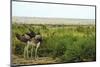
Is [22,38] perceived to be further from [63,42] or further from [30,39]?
[63,42]

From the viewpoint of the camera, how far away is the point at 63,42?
2717 mm

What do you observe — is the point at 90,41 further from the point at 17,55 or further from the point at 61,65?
the point at 17,55

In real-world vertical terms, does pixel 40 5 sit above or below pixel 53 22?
above

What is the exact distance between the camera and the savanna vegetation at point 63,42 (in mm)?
2512

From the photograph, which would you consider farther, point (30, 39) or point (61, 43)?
point (61, 43)

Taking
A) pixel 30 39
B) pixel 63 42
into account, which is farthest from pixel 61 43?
pixel 30 39

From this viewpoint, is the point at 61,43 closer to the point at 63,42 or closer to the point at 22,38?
the point at 63,42

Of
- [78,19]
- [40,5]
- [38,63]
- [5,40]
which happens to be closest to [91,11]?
[78,19]

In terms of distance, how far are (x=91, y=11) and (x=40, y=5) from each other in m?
0.71

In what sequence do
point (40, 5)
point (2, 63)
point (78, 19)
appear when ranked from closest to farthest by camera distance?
point (2, 63) < point (40, 5) < point (78, 19)

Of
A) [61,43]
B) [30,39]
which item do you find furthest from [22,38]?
[61,43]

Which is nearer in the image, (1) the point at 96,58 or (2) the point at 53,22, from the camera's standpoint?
(2) the point at 53,22

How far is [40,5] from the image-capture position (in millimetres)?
2598

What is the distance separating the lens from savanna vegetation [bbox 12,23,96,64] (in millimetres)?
2512
